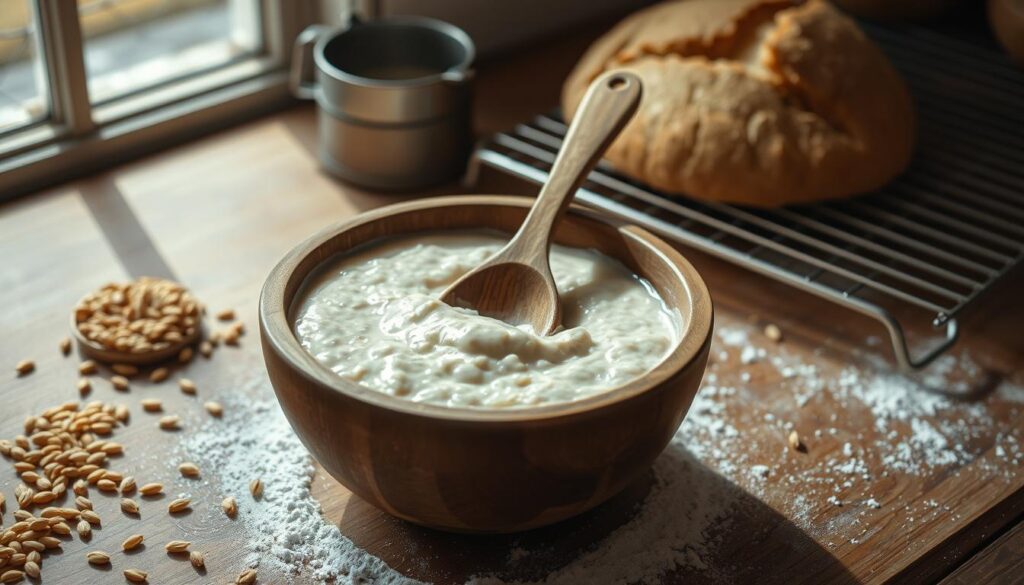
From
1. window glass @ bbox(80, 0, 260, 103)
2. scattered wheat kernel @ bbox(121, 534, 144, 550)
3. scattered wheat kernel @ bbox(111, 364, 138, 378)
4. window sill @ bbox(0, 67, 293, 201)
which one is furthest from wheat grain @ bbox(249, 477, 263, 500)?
window glass @ bbox(80, 0, 260, 103)

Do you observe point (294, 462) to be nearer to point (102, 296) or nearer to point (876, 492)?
point (102, 296)

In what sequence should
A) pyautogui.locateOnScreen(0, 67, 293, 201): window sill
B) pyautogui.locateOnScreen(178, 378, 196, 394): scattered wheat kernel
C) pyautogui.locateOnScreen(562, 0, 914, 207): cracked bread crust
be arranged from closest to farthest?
pyautogui.locateOnScreen(178, 378, 196, 394): scattered wheat kernel
pyautogui.locateOnScreen(562, 0, 914, 207): cracked bread crust
pyautogui.locateOnScreen(0, 67, 293, 201): window sill

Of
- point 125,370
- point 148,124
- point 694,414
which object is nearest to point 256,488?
point 125,370

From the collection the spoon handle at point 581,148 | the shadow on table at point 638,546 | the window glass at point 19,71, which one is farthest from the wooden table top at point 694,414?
the spoon handle at point 581,148

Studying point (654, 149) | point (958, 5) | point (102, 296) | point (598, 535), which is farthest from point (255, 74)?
point (958, 5)

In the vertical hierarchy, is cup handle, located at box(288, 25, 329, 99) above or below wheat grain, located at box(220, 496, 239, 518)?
above

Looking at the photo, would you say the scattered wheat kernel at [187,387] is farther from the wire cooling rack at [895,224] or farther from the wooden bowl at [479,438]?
the wire cooling rack at [895,224]

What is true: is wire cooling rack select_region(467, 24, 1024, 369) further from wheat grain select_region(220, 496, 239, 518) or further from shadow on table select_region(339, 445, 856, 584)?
wheat grain select_region(220, 496, 239, 518)
